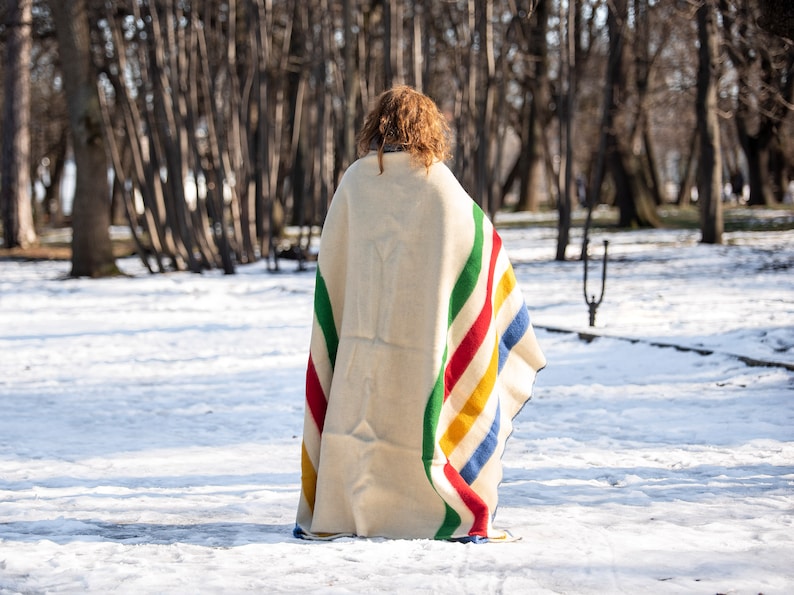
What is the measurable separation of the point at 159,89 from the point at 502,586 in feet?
51.6

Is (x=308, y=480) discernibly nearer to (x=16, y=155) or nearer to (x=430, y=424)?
(x=430, y=424)

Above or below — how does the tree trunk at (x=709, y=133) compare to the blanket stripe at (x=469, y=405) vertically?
above

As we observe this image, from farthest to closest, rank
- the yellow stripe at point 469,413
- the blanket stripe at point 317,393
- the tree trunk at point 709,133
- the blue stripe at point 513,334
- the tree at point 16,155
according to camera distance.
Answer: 1. the tree at point 16,155
2. the tree trunk at point 709,133
3. the blue stripe at point 513,334
4. the blanket stripe at point 317,393
5. the yellow stripe at point 469,413

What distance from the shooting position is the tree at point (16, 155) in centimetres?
2656

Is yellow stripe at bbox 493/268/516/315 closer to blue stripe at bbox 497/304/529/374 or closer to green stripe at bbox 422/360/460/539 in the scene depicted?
blue stripe at bbox 497/304/529/374

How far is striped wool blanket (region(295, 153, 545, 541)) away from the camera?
458 centimetres

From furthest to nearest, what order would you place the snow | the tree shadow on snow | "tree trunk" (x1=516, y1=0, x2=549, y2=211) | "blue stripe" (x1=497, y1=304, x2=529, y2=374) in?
"tree trunk" (x1=516, y1=0, x2=549, y2=211) → "blue stripe" (x1=497, y1=304, x2=529, y2=374) → the tree shadow on snow → the snow

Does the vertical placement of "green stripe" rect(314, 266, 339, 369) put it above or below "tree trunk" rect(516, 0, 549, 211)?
below

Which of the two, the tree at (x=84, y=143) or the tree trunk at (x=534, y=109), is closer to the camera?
the tree at (x=84, y=143)

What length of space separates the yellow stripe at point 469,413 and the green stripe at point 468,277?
0.92 ft

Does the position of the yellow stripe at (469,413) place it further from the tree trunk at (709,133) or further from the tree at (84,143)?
the tree trunk at (709,133)

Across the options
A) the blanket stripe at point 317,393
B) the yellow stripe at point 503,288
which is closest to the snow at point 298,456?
the blanket stripe at point 317,393

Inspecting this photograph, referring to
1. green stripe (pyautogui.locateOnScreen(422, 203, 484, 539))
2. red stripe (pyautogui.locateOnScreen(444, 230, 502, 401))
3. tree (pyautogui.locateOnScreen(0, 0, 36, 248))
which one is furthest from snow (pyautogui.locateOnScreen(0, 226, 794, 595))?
tree (pyautogui.locateOnScreen(0, 0, 36, 248))

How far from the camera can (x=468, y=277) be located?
184 inches
